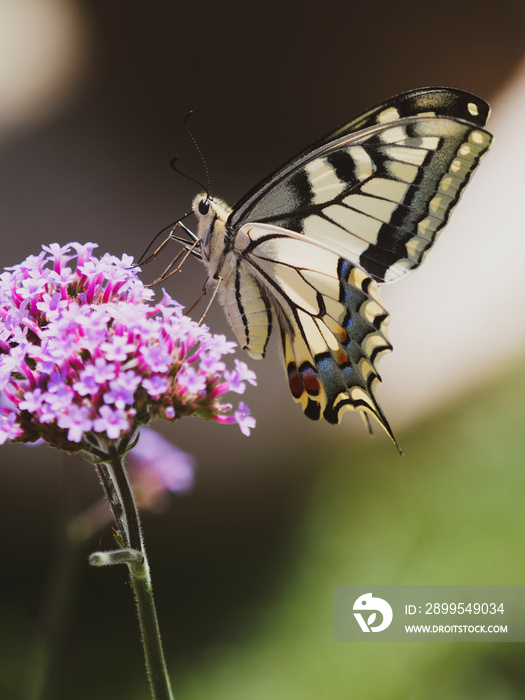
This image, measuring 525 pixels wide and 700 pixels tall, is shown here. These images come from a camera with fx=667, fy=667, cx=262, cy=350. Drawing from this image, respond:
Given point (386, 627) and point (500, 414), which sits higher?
point (500, 414)

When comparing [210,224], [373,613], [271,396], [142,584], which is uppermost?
[210,224]

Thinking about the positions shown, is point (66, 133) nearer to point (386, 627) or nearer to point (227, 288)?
point (227, 288)

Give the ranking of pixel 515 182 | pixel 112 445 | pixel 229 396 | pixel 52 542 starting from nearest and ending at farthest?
pixel 112 445 → pixel 52 542 → pixel 229 396 → pixel 515 182

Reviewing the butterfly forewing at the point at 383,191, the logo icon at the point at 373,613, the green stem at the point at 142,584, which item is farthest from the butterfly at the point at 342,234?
the logo icon at the point at 373,613

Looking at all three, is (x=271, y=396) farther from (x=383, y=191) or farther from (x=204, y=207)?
(x=383, y=191)

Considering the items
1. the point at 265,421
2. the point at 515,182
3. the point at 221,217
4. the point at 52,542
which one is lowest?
the point at 52,542

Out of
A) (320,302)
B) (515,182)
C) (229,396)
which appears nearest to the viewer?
(320,302)

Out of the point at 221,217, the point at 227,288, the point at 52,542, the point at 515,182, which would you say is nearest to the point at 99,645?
the point at 52,542

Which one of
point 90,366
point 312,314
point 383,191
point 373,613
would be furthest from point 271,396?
point 90,366
